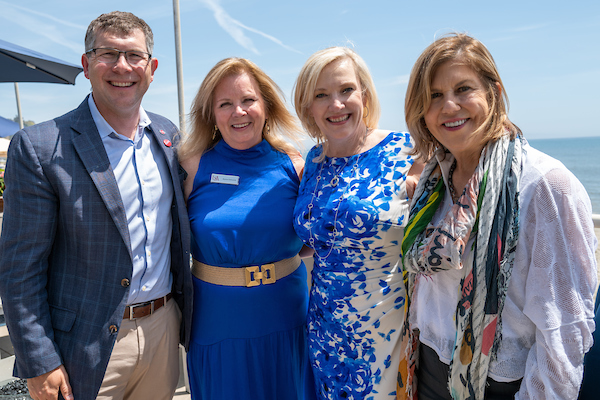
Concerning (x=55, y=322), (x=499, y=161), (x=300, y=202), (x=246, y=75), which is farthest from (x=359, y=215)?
(x=55, y=322)

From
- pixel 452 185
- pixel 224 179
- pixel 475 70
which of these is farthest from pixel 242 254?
pixel 475 70

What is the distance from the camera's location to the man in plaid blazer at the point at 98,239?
1702mm

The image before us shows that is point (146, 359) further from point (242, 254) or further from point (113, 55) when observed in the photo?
point (113, 55)

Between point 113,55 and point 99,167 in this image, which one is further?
point 113,55

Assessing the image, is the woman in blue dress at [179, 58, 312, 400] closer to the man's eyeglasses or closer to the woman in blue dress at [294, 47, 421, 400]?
the woman in blue dress at [294, 47, 421, 400]

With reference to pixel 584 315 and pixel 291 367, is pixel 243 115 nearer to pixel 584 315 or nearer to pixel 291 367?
pixel 291 367

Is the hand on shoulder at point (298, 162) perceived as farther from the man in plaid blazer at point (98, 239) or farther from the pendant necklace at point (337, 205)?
the man in plaid blazer at point (98, 239)

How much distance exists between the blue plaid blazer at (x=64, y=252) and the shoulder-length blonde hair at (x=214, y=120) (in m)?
0.66

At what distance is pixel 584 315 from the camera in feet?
3.94

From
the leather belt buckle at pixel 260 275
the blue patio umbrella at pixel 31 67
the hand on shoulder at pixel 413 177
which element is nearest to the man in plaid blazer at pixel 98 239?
the leather belt buckle at pixel 260 275

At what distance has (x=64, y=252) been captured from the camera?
1.83m

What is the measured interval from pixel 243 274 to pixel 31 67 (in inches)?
168

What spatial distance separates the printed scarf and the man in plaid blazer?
1.28m

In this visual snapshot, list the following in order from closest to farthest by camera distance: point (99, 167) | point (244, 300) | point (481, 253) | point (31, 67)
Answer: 1. point (481, 253)
2. point (99, 167)
3. point (244, 300)
4. point (31, 67)
